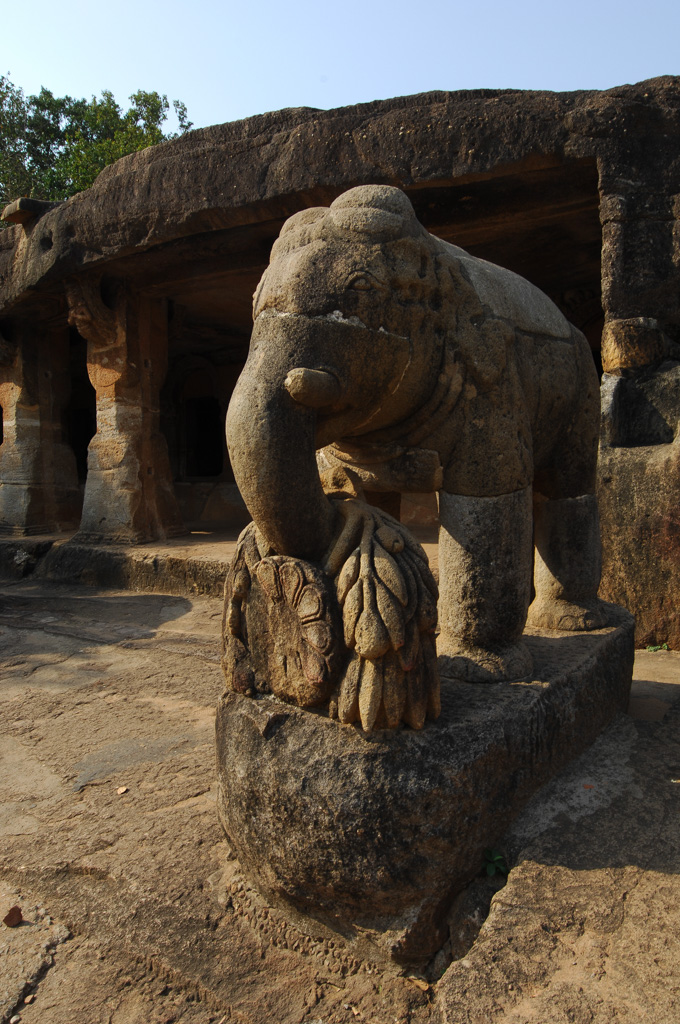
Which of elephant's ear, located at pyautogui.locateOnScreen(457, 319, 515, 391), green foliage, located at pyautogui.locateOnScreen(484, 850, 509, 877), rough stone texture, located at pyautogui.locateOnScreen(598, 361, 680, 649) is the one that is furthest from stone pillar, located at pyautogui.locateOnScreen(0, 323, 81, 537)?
green foliage, located at pyautogui.locateOnScreen(484, 850, 509, 877)

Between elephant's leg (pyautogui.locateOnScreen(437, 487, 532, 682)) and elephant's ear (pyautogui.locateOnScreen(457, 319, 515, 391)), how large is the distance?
316 mm

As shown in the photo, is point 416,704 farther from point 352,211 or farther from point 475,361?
point 352,211

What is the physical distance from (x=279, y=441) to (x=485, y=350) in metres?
0.67

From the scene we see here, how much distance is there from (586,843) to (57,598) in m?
4.29

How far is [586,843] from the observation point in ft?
5.06

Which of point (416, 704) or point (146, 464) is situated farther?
point (146, 464)

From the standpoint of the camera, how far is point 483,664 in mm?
1819

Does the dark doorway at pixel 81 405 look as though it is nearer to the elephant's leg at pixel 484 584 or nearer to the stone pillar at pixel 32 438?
the stone pillar at pixel 32 438

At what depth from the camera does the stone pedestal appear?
138 centimetres

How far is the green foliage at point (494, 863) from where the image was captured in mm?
1505

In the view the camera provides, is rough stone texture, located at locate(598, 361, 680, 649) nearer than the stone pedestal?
No

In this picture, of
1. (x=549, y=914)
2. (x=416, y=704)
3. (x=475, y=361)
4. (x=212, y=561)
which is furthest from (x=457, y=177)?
(x=549, y=914)

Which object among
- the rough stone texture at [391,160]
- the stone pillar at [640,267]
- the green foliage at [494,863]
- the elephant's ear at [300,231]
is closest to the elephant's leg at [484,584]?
the green foliage at [494,863]

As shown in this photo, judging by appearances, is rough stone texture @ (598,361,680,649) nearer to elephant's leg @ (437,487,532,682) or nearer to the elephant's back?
the elephant's back
